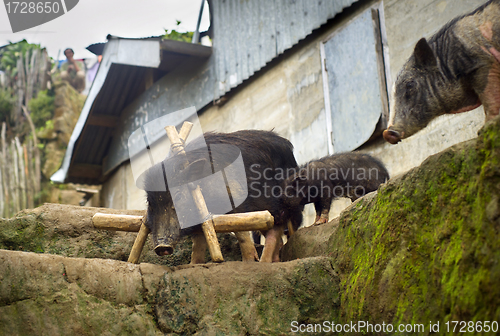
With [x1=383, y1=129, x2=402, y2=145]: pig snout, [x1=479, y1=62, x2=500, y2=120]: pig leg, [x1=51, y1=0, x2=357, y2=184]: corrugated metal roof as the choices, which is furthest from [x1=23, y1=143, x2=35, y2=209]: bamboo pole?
[x1=479, y1=62, x2=500, y2=120]: pig leg

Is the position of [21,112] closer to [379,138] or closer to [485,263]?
[379,138]

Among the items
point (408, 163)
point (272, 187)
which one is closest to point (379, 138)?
point (408, 163)

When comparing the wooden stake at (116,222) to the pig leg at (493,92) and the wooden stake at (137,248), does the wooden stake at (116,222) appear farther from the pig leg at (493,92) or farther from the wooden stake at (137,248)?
the pig leg at (493,92)

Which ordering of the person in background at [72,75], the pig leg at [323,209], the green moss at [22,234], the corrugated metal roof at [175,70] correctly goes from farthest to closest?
the person in background at [72,75] < the corrugated metal roof at [175,70] < the pig leg at [323,209] < the green moss at [22,234]

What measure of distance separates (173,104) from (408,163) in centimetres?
623

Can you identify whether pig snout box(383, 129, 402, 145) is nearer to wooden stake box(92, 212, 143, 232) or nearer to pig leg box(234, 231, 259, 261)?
pig leg box(234, 231, 259, 261)

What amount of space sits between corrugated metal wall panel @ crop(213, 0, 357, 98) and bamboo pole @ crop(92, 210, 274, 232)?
4.77 m

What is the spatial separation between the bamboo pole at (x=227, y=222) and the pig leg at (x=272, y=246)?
0.73 m

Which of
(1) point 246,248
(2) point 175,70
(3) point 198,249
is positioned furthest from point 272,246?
(2) point 175,70

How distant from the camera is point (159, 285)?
4.34 meters

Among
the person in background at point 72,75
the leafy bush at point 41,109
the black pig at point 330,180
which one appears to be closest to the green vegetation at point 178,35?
the leafy bush at point 41,109

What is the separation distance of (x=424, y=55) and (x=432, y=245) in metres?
1.68

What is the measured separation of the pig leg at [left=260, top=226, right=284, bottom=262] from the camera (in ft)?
18.1

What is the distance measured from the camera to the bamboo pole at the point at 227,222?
187 inches
